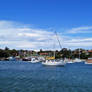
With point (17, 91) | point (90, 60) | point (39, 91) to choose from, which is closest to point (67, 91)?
point (39, 91)

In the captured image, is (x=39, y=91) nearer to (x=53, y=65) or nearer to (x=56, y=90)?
(x=56, y=90)

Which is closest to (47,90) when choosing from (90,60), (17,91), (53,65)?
(17,91)

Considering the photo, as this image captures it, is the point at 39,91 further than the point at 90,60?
No

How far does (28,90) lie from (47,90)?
9.04 ft

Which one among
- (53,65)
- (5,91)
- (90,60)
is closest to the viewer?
(5,91)

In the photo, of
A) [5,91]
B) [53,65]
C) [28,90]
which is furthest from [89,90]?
[53,65]

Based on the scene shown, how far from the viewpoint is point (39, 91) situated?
1244 inches

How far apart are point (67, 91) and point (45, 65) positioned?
7206cm

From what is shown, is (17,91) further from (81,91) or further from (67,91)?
(81,91)

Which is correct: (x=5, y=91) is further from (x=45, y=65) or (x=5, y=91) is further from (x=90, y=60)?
(x=90, y=60)

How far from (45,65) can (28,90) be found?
71.6 meters

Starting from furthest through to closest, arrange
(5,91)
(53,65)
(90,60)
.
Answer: (90,60), (53,65), (5,91)

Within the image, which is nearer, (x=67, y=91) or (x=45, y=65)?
(x=67, y=91)

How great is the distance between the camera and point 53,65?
99875 millimetres
